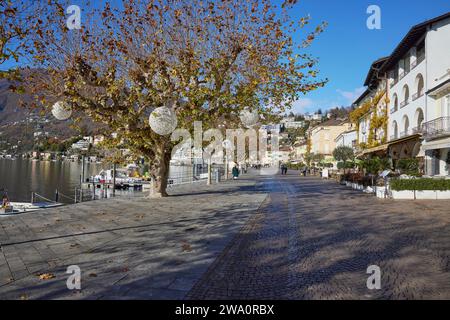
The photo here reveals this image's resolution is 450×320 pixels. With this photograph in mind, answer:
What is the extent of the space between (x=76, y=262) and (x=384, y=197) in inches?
593

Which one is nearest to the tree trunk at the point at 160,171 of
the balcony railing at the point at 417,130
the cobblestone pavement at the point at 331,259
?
the cobblestone pavement at the point at 331,259

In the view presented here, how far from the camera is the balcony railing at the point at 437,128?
2250 centimetres

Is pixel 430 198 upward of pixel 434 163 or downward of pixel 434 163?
downward

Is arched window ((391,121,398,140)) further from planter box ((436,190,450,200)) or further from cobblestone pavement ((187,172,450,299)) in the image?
cobblestone pavement ((187,172,450,299))

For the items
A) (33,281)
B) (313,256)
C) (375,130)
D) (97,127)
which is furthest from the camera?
(375,130)

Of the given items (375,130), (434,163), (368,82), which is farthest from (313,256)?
(368,82)

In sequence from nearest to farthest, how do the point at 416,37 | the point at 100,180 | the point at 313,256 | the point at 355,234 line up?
the point at 313,256
the point at 355,234
the point at 416,37
the point at 100,180

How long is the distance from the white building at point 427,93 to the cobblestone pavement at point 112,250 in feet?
59.4

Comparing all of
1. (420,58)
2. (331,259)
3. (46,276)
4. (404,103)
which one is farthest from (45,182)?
(331,259)

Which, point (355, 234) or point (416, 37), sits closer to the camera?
point (355, 234)

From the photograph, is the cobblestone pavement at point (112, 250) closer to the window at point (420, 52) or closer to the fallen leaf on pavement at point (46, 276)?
the fallen leaf on pavement at point (46, 276)
